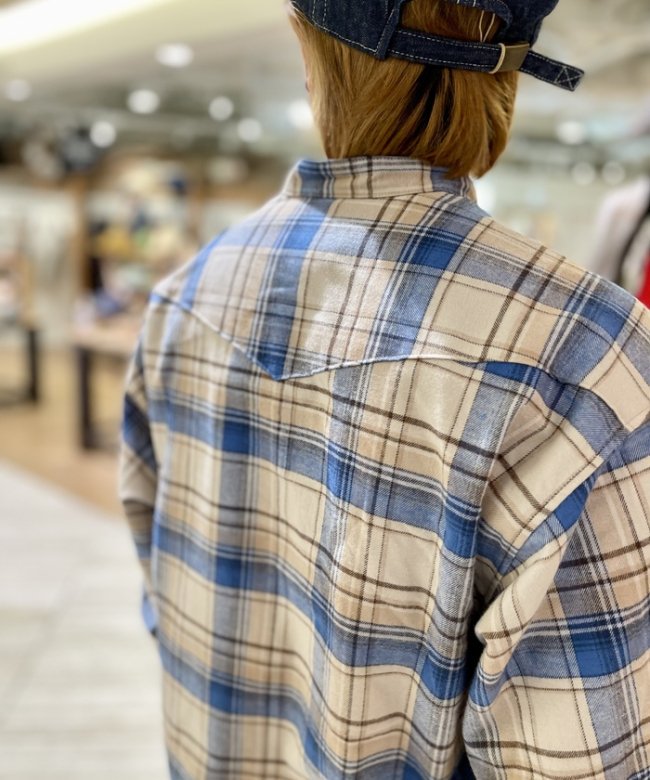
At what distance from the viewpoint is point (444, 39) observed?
0.59 metres

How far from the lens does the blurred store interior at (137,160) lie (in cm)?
362

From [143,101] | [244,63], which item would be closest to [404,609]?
[244,63]

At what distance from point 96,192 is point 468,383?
8.67 meters

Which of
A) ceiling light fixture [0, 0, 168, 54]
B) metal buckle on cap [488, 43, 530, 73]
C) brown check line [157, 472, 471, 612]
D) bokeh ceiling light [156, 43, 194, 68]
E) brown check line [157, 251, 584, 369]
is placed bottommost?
brown check line [157, 472, 471, 612]

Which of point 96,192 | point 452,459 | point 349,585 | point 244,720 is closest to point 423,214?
point 452,459

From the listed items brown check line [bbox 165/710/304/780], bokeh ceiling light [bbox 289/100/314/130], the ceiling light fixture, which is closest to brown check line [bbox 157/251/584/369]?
brown check line [bbox 165/710/304/780]

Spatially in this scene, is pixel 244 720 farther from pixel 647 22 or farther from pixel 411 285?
pixel 647 22

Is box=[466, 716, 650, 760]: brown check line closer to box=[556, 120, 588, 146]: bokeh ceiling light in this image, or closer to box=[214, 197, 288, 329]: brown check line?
box=[214, 197, 288, 329]: brown check line

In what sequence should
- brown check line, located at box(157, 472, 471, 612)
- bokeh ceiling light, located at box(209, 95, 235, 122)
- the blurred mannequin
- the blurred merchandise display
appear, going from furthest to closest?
bokeh ceiling light, located at box(209, 95, 235, 122)
the blurred merchandise display
the blurred mannequin
brown check line, located at box(157, 472, 471, 612)

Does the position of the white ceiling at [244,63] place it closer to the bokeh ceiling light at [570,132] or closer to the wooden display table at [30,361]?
the bokeh ceiling light at [570,132]

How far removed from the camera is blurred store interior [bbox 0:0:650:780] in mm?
3617

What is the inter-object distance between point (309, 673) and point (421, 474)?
0.32 metres

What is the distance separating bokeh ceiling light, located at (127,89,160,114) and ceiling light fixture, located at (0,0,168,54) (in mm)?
846

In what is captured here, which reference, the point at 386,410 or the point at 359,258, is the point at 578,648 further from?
the point at 359,258
